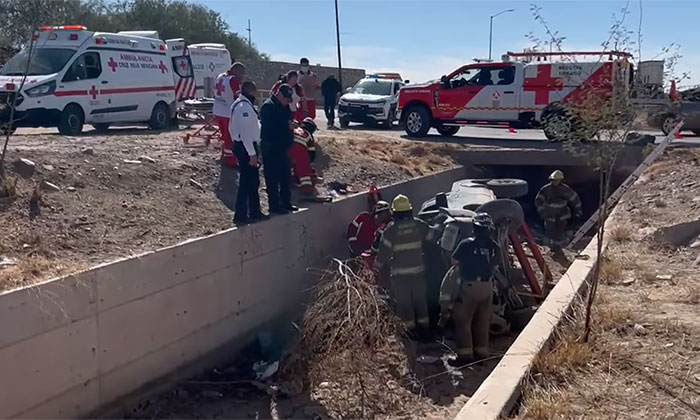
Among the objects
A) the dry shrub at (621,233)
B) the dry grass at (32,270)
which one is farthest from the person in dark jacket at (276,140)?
the dry shrub at (621,233)

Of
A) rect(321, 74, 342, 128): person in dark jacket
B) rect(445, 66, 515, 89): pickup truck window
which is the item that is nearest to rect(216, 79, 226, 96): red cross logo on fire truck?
rect(321, 74, 342, 128): person in dark jacket

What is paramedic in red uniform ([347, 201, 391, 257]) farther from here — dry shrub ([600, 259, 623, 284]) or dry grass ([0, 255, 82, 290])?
dry grass ([0, 255, 82, 290])

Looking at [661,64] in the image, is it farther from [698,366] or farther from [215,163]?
[215,163]

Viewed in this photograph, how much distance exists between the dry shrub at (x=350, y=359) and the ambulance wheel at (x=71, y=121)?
8663mm

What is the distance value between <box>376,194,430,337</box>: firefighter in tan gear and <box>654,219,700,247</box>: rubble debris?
297 centimetres

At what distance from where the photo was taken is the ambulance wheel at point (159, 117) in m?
18.4

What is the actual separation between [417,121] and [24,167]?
41.9ft

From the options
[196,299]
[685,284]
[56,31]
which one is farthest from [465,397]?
[56,31]

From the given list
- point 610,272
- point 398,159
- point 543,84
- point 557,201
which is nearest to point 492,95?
point 543,84

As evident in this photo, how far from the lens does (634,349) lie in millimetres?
6090

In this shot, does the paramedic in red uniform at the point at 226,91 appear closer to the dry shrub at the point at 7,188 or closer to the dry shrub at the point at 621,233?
the dry shrub at the point at 7,188

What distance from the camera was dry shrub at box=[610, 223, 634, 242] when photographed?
10.2m

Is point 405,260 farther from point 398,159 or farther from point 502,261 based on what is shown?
point 398,159

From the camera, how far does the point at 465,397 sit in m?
8.12
